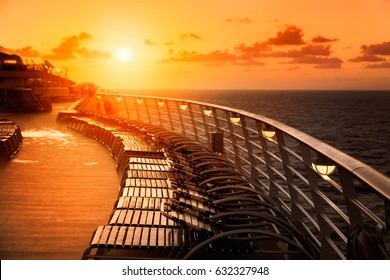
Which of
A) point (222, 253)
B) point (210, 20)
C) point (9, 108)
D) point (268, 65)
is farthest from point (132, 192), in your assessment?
point (9, 108)

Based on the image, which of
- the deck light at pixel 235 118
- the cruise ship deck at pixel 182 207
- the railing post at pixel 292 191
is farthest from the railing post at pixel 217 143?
the railing post at pixel 292 191

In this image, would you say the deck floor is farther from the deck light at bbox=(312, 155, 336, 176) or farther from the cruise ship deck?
the deck light at bbox=(312, 155, 336, 176)

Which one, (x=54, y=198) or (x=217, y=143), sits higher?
(x=217, y=143)

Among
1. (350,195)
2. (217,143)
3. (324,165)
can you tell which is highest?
(324,165)

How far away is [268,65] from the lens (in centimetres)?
677

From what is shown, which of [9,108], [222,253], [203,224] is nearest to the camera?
[222,253]

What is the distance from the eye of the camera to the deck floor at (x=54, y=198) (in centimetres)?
345

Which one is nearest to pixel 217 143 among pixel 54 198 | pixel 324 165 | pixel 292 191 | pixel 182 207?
pixel 54 198

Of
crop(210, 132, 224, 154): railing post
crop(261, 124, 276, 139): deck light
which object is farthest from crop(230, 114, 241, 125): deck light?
crop(261, 124, 276, 139): deck light

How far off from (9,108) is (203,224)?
18081mm

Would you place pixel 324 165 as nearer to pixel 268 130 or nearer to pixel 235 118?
pixel 268 130

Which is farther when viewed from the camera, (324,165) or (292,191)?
(292,191)

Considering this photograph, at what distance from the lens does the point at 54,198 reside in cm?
480
